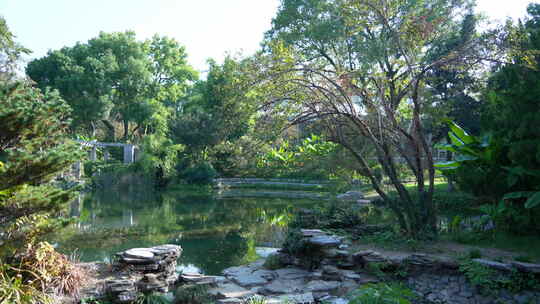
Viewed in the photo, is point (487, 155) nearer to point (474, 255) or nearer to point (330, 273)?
point (474, 255)

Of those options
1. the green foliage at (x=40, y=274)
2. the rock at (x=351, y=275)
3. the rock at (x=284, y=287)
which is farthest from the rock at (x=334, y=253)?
the green foliage at (x=40, y=274)

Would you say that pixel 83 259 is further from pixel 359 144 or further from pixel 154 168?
pixel 154 168

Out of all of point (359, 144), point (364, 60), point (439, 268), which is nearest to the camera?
point (439, 268)

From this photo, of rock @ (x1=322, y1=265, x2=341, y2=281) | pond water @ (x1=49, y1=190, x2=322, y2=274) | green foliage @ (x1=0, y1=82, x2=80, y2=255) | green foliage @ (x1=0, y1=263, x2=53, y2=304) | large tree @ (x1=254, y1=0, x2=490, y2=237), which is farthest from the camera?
pond water @ (x1=49, y1=190, x2=322, y2=274)

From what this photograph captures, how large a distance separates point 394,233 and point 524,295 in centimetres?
275

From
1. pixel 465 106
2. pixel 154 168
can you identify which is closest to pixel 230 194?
pixel 154 168

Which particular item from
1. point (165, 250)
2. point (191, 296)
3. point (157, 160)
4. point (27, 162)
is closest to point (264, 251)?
point (165, 250)

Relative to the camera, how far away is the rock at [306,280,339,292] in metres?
5.91

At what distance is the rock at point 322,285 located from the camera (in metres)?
5.91

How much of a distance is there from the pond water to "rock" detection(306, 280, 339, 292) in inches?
80.4

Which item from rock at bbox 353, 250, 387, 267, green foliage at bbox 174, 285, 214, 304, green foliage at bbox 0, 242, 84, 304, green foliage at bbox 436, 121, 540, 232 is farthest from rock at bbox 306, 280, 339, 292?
green foliage at bbox 436, 121, 540, 232

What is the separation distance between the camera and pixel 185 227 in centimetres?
1171

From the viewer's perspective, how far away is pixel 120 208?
50.4ft

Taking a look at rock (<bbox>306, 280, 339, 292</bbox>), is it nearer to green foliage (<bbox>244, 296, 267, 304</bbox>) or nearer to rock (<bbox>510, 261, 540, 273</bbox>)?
green foliage (<bbox>244, 296, 267, 304</bbox>)
